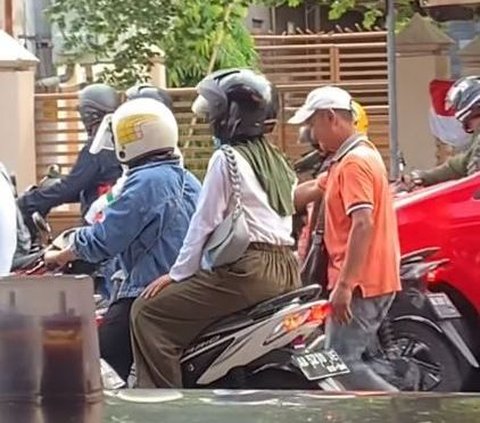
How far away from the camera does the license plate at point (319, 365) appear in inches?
240

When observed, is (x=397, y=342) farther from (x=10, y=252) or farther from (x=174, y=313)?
(x=10, y=252)

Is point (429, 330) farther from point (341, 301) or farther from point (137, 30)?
point (137, 30)

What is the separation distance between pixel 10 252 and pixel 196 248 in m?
0.76

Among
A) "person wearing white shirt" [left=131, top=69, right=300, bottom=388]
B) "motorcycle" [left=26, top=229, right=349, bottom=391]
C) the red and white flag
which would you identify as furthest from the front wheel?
the red and white flag

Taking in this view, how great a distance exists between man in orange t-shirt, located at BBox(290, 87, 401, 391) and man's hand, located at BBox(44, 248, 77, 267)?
3.85 feet

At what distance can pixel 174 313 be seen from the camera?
6.24m

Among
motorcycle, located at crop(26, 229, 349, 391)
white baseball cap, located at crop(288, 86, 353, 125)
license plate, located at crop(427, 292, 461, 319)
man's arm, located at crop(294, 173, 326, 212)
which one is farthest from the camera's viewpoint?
license plate, located at crop(427, 292, 461, 319)

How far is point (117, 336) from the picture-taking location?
21.5ft

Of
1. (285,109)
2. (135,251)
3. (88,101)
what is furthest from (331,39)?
(135,251)

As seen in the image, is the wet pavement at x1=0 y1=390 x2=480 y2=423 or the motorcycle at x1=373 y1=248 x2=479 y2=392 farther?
the motorcycle at x1=373 y1=248 x2=479 y2=392

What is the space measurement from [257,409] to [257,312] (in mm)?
3076

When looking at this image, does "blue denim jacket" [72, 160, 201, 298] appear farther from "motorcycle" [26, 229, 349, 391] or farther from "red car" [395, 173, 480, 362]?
"red car" [395, 173, 480, 362]

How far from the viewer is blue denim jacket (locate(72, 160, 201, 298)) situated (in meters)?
6.29

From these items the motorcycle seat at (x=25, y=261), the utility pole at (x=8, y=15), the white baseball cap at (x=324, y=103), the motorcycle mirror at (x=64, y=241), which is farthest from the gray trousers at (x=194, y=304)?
the utility pole at (x=8, y=15)
